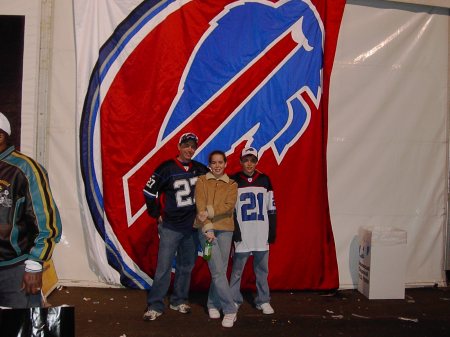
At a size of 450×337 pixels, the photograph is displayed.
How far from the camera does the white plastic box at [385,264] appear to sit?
5.22 metres

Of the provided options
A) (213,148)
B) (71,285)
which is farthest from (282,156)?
(71,285)

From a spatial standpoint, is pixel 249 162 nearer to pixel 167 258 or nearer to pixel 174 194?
→ pixel 174 194

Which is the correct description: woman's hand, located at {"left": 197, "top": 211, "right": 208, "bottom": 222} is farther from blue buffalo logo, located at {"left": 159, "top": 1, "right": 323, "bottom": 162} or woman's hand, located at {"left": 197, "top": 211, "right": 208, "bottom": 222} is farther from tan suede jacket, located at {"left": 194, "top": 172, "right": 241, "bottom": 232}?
blue buffalo logo, located at {"left": 159, "top": 1, "right": 323, "bottom": 162}

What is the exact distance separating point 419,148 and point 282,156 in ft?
5.66

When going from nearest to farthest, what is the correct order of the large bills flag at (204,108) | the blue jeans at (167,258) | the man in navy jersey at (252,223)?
the blue jeans at (167,258), the man in navy jersey at (252,223), the large bills flag at (204,108)

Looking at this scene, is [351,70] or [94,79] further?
[351,70]

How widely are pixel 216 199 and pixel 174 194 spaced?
41 centimetres

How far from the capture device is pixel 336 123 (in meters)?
5.55

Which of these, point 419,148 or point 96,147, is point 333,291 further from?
point 96,147

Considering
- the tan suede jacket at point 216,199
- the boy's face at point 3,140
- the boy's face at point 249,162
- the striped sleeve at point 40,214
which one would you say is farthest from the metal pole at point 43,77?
the striped sleeve at point 40,214

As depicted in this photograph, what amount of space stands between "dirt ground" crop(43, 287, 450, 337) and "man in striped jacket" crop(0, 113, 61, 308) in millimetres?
1518

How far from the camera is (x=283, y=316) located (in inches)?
182

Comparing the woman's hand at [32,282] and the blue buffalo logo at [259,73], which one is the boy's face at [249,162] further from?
the woman's hand at [32,282]

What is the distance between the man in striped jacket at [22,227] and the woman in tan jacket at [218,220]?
178 centimetres
